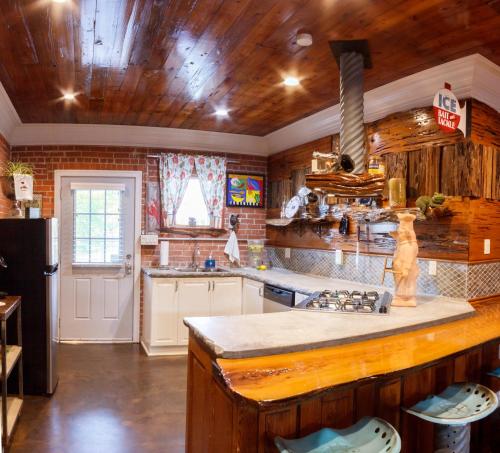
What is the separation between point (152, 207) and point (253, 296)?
1.66m

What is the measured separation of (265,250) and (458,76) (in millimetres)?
3144

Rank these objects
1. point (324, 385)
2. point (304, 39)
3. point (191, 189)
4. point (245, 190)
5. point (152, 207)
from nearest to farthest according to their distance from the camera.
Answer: point (324, 385) < point (304, 39) < point (152, 207) < point (191, 189) < point (245, 190)

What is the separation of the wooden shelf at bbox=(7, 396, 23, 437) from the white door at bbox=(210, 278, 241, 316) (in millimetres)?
2016

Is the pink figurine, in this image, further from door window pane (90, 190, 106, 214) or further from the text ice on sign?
door window pane (90, 190, 106, 214)

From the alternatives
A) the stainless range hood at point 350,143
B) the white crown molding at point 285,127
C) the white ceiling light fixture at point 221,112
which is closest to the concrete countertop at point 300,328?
the stainless range hood at point 350,143

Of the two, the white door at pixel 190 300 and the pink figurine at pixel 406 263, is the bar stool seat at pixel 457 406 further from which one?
the white door at pixel 190 300

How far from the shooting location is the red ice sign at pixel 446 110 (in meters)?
2.54

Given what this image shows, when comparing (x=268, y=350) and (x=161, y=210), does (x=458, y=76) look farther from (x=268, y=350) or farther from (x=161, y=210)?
(x=161, y=210)

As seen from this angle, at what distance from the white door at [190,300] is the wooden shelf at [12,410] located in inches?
68.0

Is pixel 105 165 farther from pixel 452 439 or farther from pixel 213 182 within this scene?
pixel 452 439

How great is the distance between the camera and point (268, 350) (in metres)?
1.74

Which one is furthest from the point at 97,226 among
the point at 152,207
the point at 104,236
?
the point at 152,207

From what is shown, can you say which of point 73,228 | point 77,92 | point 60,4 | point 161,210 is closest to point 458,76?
point 60,4

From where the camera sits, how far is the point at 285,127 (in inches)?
185
